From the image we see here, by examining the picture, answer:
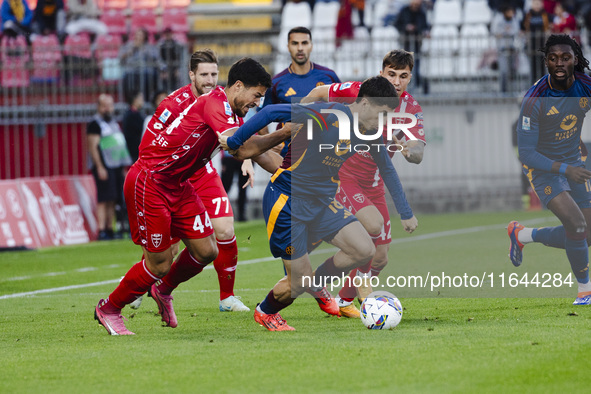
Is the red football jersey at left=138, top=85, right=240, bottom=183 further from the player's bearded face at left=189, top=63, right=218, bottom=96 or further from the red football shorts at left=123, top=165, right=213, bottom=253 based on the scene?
the player's bearded face at left=189, top=63, right=218, bottom=96

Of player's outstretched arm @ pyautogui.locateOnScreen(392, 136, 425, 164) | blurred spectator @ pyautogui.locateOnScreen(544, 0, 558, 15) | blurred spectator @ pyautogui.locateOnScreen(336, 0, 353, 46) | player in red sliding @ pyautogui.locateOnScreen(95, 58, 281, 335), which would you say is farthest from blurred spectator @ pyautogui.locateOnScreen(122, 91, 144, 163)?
blurred spectator @ pyautogui.locateOnScreen(544, 0, 558, 15)

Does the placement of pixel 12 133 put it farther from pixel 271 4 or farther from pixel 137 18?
pixel 271 4

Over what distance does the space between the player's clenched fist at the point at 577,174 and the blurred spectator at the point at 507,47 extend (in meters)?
11.4

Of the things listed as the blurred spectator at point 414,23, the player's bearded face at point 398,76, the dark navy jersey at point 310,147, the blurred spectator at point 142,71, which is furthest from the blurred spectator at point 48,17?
the dark navy jersey at point 310,147

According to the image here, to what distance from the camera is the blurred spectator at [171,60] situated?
18969 mm

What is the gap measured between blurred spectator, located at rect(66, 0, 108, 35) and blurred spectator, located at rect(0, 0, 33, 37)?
0.88 meters

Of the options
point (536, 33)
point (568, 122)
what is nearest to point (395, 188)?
point (568, 122)

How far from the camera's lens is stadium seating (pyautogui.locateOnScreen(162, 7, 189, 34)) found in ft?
76.9

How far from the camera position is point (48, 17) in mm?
21641

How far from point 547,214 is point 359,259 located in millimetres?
11037

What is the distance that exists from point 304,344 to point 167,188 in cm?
179

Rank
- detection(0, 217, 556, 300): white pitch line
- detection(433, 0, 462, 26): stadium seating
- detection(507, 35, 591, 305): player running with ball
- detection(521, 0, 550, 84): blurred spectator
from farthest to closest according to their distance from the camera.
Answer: detection(433, 0, 462, 26): stadium seating, detection(521, 0, 550, 84): blurred spectator, detection(0, 217, 556, 300): white pitch line, detection(507, 35, 591, 305): player running with ball

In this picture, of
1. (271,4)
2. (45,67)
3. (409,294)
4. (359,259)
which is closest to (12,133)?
(45,67)

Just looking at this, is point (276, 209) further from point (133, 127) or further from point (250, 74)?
point (133, 127)
